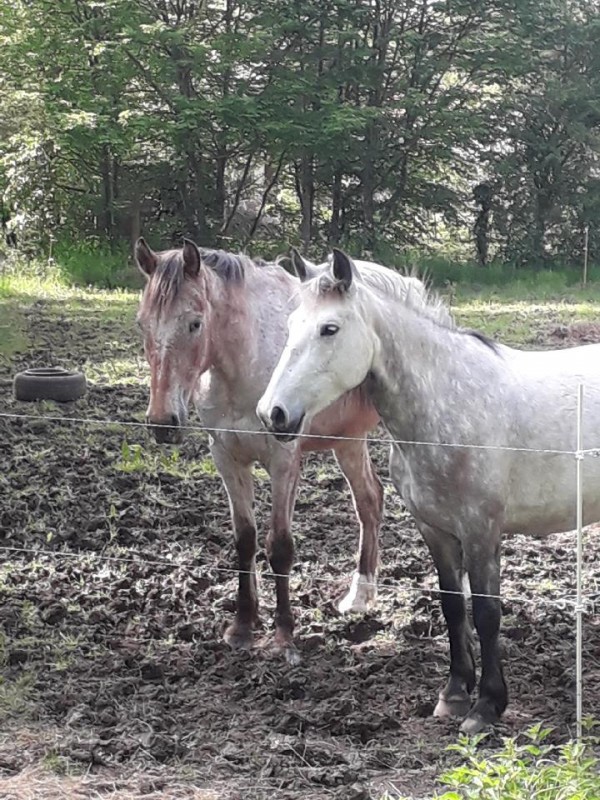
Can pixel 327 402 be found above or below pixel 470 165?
below

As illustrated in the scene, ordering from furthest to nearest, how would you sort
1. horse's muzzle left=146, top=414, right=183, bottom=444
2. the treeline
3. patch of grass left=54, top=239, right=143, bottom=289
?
1. the treeline
2. patch of grass left=54, top=239, right=143, bottom=289
3. horse's muzzle left=146, top=414, right=183, bottom=444

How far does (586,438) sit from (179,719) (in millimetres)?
1823

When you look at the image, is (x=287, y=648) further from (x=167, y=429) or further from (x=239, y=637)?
(x=167, y=429)

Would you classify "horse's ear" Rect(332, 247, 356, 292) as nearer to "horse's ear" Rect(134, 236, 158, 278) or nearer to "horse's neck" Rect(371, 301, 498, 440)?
"horse's neck" Rect(371, 301, 498, 440)

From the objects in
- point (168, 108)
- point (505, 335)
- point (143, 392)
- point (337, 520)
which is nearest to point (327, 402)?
point (337, 520)

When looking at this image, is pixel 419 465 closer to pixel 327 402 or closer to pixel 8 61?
pixel 327 402

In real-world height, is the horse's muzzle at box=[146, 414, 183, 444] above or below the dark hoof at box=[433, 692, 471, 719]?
above

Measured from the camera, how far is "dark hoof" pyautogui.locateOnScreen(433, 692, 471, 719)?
3910mm

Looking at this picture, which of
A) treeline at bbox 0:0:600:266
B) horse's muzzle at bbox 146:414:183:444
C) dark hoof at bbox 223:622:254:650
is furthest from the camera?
treeline at bbox 0:0:600:266

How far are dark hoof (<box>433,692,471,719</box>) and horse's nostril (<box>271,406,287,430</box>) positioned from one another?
1.23 metres

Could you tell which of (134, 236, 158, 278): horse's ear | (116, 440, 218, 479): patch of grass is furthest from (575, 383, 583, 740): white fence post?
(116, 440, 218, 479): patch of grass

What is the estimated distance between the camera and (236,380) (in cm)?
478

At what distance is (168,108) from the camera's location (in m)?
21.2

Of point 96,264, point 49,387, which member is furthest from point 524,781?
point 96,264
